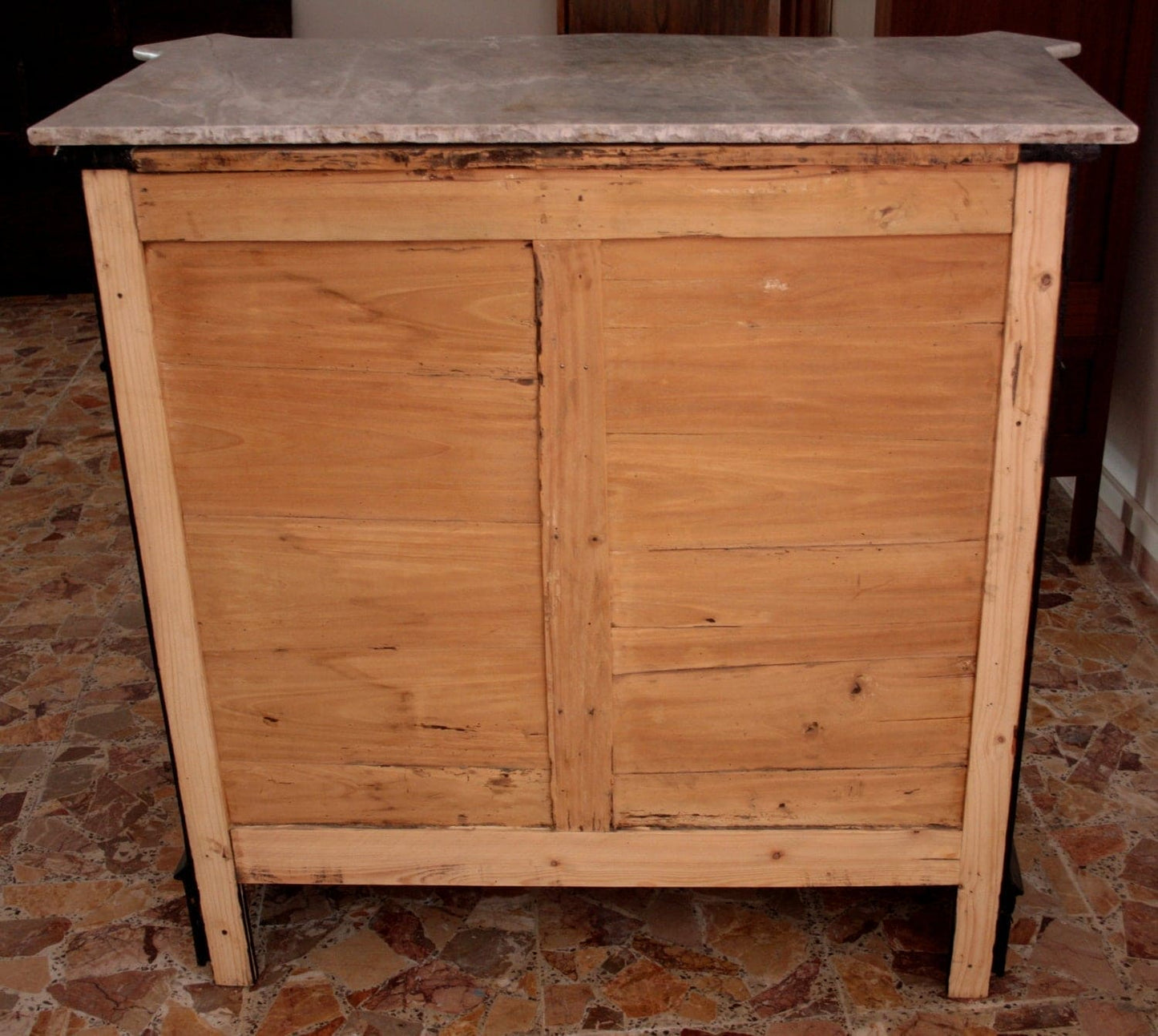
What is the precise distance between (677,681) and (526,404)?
16.4 inches

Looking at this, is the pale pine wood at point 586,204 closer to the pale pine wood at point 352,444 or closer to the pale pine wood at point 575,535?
the pale pine wood at point 575,535

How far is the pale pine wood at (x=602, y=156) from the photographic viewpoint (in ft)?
5.06

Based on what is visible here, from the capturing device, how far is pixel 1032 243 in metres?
1.58

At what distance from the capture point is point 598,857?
1.92m

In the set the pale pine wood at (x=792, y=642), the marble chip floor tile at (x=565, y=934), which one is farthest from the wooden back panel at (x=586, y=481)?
the marble chip floor tile at (x=565, y=934)

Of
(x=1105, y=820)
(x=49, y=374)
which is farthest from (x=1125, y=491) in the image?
(x=49, y=374)

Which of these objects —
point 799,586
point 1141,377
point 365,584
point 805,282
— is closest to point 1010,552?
point 799,586

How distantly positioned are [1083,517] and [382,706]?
1768mm

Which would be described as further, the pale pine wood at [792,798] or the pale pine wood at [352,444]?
the pale pine wood at [792,798]

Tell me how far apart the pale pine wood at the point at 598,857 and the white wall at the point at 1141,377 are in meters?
1.35

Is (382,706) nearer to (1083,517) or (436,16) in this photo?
(1083,517)

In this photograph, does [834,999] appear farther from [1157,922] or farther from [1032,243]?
[1032,243]

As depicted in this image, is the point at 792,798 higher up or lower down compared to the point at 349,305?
lower down

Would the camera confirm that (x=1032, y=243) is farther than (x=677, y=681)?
No
